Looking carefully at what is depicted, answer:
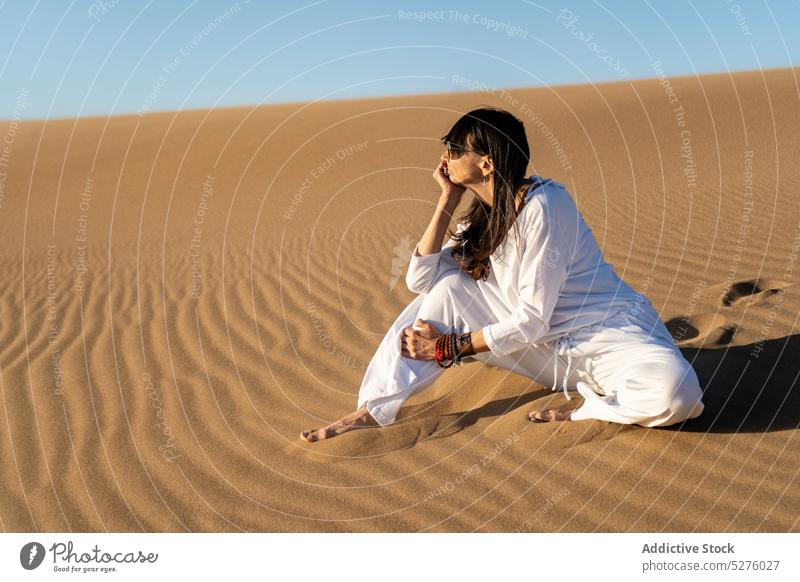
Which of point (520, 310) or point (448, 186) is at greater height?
point (448, 186)

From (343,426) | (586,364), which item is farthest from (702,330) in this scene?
(343,426)

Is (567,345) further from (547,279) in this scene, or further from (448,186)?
(448,186)

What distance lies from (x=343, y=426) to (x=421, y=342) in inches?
25.5

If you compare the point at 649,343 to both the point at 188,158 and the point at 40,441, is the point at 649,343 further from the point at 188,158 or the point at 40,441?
the point at 188,158

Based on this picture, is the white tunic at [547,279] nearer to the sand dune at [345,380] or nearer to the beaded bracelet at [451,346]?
the beaded bracelet at [451,346]

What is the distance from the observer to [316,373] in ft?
17.9

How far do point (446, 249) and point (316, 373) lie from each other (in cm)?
177

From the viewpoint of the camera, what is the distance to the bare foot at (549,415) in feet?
12.9

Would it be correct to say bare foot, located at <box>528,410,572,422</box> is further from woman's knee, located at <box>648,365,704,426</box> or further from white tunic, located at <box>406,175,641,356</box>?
woman's knee, located at <box>648,365,704,426</box>
